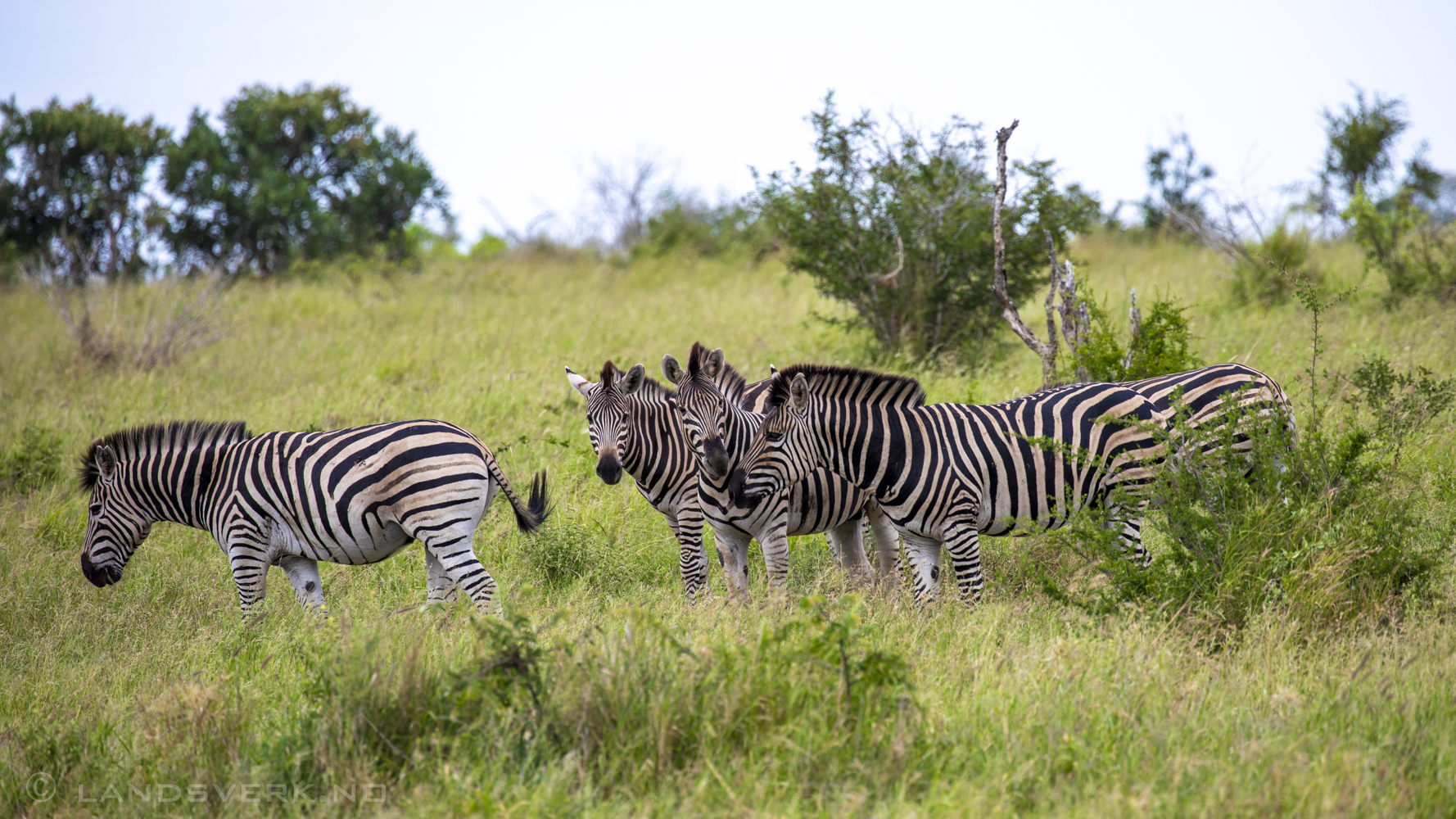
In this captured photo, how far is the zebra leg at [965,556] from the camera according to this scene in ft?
17.6

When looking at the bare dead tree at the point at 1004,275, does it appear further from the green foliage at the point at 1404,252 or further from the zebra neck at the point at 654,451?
the green foliage at the point at 1404,252

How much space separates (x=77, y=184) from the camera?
1956 centimetres

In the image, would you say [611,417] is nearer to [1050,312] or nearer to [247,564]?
[247,564]

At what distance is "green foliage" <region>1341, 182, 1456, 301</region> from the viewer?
11727mm

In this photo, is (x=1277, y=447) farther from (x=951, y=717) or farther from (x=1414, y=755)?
(x=951, y=717)


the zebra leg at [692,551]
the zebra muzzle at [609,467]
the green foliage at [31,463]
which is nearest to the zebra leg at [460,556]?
the zebra muzzle at [609,467]

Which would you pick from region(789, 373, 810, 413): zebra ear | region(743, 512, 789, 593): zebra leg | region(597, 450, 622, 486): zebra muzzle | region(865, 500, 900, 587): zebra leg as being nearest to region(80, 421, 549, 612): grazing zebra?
region(597, 450, 622, 486): zebra muzzle

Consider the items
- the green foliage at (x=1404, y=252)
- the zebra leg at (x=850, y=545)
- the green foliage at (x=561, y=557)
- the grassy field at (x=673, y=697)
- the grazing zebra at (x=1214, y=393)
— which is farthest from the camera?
the green foliage at (x=1404, y=252)

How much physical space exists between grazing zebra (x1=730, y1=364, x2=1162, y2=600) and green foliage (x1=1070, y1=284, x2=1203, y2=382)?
1.91 meters

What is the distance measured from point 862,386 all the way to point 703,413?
1017 mm

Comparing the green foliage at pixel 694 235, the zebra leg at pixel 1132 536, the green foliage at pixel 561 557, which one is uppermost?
the green foliage at pixel 694 235

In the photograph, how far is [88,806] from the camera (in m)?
3.57

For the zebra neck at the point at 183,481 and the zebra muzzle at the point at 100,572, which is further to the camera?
the zebra muzzle at the point at 100,572
